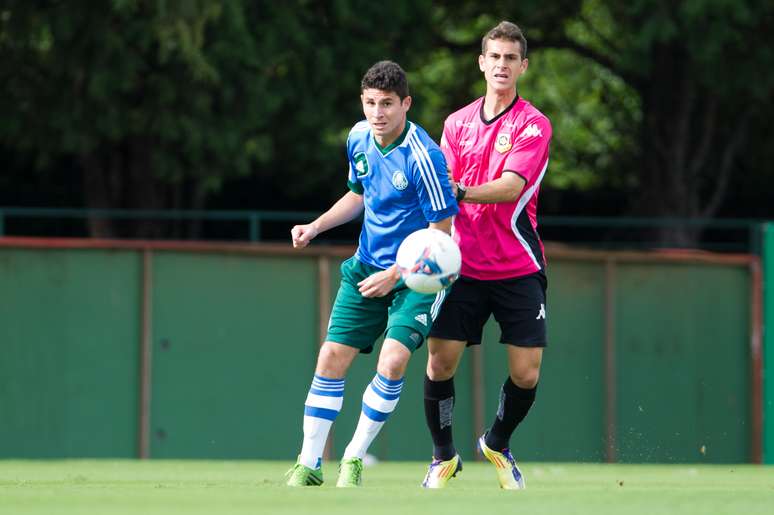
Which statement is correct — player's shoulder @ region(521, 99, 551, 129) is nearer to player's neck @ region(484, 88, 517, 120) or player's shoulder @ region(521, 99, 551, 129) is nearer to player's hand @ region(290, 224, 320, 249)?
player's neck @ region(484, 88, 517, 120)

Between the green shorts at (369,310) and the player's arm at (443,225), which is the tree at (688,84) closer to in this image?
the green shorts at (369,310)

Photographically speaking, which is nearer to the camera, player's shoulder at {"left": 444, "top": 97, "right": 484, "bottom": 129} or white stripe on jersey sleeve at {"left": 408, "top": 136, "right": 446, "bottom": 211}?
white stripe on jersey sleeve at {"left": 408, "top": 136, "right": 446, "bottom": 211}

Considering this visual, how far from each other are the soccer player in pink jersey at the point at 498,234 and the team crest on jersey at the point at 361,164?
0.52 m

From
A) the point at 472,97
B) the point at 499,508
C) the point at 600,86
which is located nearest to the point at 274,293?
the point at 499,508

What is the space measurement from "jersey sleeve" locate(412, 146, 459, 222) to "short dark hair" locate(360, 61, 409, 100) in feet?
1.07

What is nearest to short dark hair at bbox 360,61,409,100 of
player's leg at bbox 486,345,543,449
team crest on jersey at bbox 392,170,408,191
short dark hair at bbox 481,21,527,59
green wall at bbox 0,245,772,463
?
team crest on jersey at bbox 392,170,408,191

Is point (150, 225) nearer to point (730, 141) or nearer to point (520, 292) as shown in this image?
point (730, 141)

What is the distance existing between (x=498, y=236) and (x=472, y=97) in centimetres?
1798

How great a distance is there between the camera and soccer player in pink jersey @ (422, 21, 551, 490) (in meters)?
8.25

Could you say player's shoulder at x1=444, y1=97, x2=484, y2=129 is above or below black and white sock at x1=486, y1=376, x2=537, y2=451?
above

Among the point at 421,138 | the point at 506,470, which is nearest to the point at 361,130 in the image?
the point at 421,138

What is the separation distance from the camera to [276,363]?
1372 cm

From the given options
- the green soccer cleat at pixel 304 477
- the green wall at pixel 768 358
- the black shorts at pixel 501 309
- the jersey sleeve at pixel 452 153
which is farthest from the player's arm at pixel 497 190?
the green wall at pixel 768 358

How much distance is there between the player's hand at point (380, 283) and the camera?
7.71m
